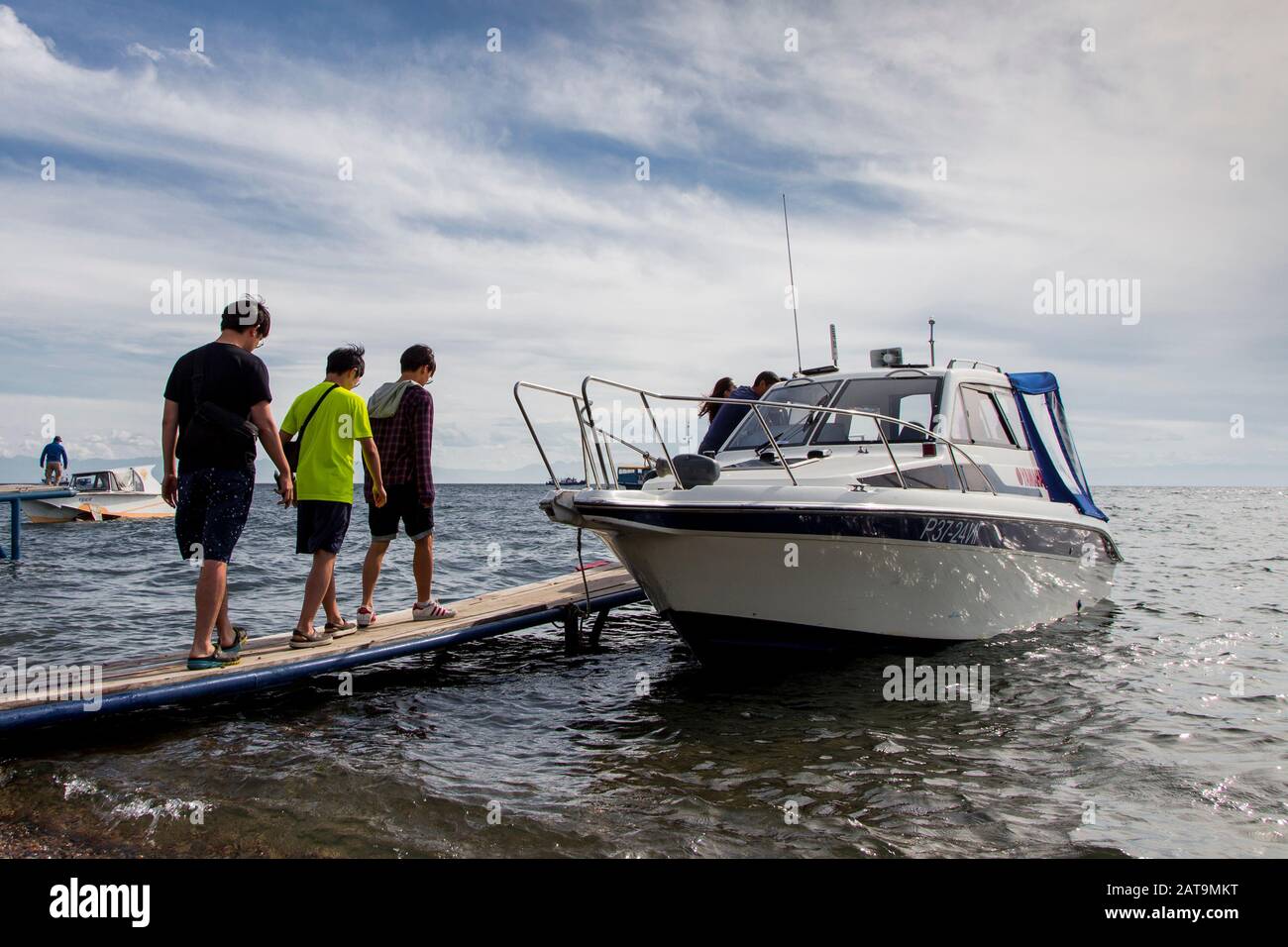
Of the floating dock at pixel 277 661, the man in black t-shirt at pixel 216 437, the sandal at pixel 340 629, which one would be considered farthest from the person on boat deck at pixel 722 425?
the man in black t-shirt at pixel 216 437

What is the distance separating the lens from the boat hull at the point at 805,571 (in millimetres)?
5840

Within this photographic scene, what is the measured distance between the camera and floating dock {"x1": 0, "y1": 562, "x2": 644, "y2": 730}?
455 cm

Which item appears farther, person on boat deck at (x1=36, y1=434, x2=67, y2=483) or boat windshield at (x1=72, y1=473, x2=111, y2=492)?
boat windshield at (x1=72, y1=473, x2=111, y2=492)

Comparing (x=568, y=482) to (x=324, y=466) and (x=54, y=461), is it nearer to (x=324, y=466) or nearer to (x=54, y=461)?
(x=324, y=466)

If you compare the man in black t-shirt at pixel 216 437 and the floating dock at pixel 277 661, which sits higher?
the man in black t-shirt at pixel 216 437

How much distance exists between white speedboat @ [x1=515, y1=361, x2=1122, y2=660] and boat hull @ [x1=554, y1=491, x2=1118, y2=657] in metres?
0.01

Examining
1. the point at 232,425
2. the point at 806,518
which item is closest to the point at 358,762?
the point at 232,425

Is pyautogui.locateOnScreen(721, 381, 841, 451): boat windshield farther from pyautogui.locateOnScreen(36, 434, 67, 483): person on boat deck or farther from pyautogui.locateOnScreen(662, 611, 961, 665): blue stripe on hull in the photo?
pyautogui.locateOnScreen(36, 434, 67, 483): person on boat deck

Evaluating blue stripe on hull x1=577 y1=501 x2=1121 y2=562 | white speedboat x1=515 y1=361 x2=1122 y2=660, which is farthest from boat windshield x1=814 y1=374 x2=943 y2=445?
blue stripe on hull x1=577 y1=501 x2=1121 y2=562

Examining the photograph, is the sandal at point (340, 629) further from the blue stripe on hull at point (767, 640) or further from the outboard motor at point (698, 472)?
the outboard motor at point (698, 472)

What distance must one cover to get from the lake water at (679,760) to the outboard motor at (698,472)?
1497mm
